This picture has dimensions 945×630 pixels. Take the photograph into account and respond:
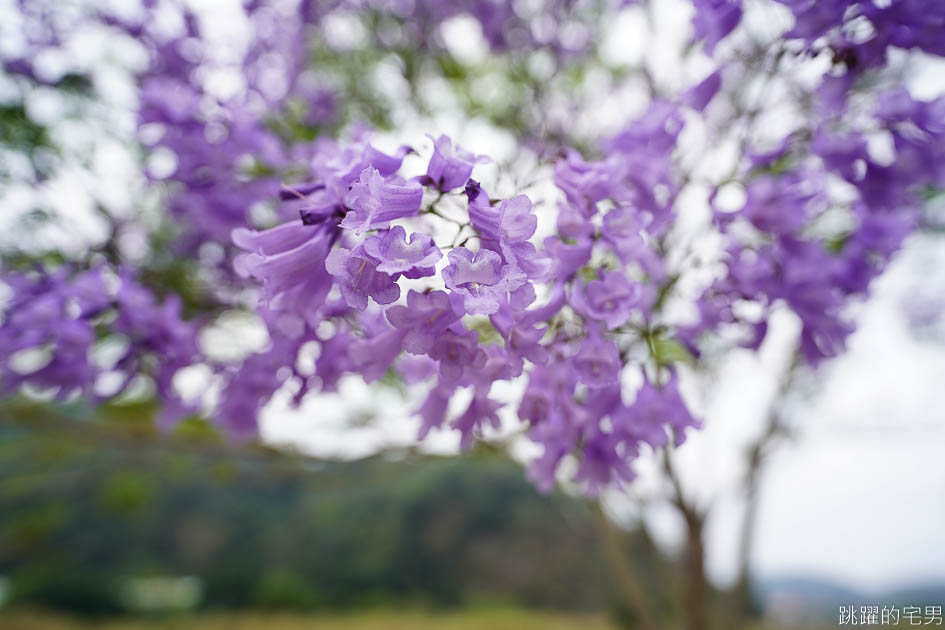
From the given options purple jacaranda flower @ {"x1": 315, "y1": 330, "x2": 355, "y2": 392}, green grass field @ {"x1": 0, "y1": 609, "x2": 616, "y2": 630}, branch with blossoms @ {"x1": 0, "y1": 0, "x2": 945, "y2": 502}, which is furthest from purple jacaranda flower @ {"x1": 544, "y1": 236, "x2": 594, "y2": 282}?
green grass field @ {"x1": 0, "y1": 609, "x2": 616, "y2": 630}

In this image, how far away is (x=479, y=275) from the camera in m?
0.41

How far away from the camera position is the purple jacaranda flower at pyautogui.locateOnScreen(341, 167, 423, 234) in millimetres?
413

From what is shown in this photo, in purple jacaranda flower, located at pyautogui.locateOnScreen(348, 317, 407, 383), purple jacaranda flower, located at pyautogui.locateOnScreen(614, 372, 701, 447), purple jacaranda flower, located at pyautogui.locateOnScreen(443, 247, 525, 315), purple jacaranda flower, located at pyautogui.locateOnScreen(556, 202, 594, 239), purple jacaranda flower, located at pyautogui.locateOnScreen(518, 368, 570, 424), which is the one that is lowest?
purple jacaranda flower, located at pyautogui.locateOnScreen(614, 372, 701, 447)

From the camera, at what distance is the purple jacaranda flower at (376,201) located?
413 millimetres

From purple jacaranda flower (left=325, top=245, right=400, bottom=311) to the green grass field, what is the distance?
3.25 metres

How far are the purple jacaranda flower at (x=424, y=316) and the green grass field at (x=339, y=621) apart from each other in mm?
3202

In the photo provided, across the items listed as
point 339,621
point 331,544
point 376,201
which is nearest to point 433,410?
point 376,201

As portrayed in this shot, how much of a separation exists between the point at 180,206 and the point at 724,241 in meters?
0.98

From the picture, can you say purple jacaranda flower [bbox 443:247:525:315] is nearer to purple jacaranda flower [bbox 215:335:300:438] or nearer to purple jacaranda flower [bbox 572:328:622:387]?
purple jacaranda flower [bbox 572:328:622:387]

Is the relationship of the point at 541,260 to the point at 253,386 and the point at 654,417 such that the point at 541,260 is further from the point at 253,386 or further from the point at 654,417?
the point at 253,386

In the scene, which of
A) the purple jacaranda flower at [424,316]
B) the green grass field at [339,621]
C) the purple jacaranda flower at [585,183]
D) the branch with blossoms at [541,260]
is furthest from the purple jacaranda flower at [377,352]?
the green grass field at [339,621]

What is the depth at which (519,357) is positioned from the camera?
0.49 metres

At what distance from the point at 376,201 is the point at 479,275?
9 cm

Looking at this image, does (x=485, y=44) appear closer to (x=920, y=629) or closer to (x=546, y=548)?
(x=920, y=629)
